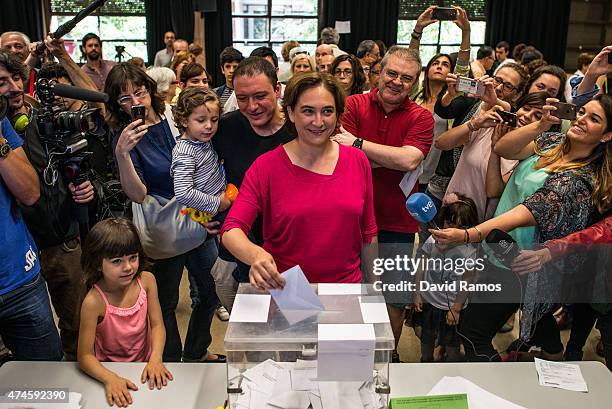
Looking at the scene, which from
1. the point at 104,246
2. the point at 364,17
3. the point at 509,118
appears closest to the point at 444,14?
the point at 509,118

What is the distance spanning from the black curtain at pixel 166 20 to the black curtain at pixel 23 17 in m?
1.66

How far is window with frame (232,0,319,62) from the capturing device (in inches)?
361

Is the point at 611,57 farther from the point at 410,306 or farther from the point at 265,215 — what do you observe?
the point at 265,215

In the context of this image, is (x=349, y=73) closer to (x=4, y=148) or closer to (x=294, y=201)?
(x=294, y=201)

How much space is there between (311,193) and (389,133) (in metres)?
0.68

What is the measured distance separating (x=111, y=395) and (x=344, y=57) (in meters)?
2.47

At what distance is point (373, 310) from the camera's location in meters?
1.28

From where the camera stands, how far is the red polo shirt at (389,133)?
2.12m

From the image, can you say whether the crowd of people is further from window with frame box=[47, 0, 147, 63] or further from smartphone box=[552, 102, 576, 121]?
window with frame box=[47, 0, 147, 63]

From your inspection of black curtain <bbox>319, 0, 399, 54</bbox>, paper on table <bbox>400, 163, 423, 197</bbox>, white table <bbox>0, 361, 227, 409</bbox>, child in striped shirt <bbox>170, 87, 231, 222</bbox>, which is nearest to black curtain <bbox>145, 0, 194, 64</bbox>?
black curtain <bbox>319, 0, 399, 54</bbox>

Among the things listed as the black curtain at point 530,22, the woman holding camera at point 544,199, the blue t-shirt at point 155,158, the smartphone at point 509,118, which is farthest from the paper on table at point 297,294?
the black curtain at point 530,22

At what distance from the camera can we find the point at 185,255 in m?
2.30

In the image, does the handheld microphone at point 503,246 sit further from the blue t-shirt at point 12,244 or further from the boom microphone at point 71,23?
the boom microphone at point 71,23

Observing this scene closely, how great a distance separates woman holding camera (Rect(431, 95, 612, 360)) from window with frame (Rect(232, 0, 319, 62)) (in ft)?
24.4
